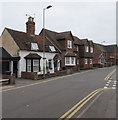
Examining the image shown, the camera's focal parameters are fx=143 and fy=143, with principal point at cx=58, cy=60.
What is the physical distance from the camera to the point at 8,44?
2159cm

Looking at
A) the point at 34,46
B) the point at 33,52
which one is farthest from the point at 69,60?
the point at 33,52

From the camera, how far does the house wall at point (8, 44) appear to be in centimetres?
2052

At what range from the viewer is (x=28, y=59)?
21109mm

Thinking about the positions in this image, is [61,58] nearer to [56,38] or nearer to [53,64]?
[53,64]

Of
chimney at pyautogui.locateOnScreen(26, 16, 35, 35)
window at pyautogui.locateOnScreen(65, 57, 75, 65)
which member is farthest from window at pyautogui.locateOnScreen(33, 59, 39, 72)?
window at pyautogui.locateOnScreen(65, 57, 75, 65)

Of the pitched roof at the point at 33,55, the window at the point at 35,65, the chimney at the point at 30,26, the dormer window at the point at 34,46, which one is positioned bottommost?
the window at the point at 35,65

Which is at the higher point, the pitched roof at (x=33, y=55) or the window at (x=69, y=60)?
the pitched roof at (x=33, y=55)

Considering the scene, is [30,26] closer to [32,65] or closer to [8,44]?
[8,44]

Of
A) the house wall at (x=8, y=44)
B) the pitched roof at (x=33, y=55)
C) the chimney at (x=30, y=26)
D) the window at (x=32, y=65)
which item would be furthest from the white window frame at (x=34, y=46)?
the chimney at (x=30, y=26)

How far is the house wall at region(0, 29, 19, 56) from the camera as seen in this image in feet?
67.3

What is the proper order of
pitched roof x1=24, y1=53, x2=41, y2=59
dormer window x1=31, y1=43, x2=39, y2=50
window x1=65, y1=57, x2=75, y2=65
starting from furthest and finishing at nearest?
window x1=65, y1=57, x2=75, y2=65
dormer window x1=31, y1=43, x2=39, y2=50
pitched roof x1=24, y1=53, x2=41, y2=59

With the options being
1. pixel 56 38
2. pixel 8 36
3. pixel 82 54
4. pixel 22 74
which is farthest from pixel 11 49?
pixel 82 54

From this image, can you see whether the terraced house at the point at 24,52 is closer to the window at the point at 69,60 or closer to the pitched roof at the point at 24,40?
the pitched roof at the point at 24,40

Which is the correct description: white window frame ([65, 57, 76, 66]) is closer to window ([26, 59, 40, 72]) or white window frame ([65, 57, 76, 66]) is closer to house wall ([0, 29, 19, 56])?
window ([26, 59, 40, 72])
